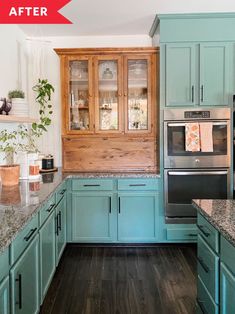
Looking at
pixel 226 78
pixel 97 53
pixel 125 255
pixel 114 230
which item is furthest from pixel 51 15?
pixel 125 255

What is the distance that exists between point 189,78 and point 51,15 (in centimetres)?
166

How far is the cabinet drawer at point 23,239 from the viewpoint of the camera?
67.3 inches

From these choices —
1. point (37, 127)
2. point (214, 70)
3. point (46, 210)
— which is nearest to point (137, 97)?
point (214, 70)

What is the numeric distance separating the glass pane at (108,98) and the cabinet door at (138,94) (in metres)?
0.14

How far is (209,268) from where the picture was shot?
1.93 m

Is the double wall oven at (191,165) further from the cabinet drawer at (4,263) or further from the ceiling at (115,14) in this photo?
the cabinet drawer at (4,263)

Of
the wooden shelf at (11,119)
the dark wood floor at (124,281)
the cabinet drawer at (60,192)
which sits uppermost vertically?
the wooden shelf at (11,119)

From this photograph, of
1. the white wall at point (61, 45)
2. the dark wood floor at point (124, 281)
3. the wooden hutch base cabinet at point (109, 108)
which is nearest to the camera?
the dark wood floor at point (124, 281)

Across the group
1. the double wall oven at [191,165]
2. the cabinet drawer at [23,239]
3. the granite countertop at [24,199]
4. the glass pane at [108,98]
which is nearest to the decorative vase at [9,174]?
the granite countertop at [24,199]

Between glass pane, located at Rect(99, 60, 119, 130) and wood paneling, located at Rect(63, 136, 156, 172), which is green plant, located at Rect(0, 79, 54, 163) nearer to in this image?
wood paneling, located at Rect(63, 136, 156, 172)

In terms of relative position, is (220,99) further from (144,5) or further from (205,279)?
(205,279)

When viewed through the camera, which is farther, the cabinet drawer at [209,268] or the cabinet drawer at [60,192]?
the cabinet drawer at [60,192]

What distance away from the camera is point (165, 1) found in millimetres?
3193

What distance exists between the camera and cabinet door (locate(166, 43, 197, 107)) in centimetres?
364
